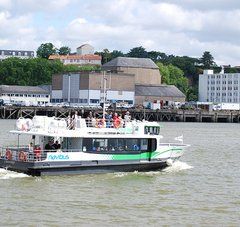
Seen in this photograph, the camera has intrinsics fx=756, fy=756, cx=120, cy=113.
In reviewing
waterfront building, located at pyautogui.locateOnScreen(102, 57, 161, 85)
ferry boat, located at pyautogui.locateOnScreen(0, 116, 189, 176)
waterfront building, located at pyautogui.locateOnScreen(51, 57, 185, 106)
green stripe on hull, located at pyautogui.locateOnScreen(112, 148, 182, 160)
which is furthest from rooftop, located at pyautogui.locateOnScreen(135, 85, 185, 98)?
ferry boat, located at pyautogui.locateOnScreen(0, 116, 189, 176)

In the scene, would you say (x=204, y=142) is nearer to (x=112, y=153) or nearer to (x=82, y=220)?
(x=112, y=153)

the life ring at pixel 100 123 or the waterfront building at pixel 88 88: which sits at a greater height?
the waterfront building at pixel 88 88

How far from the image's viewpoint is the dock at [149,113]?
13988 centimetres

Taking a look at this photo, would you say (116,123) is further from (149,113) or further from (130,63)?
(130,63)

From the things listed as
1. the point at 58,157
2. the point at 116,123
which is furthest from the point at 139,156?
the point at 58,157

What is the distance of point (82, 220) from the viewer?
101ft

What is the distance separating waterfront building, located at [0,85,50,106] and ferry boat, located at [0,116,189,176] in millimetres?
123606

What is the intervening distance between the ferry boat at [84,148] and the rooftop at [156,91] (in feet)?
424

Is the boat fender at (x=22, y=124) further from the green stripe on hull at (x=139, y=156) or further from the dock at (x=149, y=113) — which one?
the dock at (x=149, y=113)

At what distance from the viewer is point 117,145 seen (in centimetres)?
4372

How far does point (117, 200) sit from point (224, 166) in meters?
18.1

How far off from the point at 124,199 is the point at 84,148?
744 centimetres

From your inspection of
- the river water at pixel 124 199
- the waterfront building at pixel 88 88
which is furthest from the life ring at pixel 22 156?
the waterfront building at pixel 88 88

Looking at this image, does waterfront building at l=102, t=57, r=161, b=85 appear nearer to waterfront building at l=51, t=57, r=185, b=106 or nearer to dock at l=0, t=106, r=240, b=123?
waterfront building at l=51, t=57, r=185, b=106
